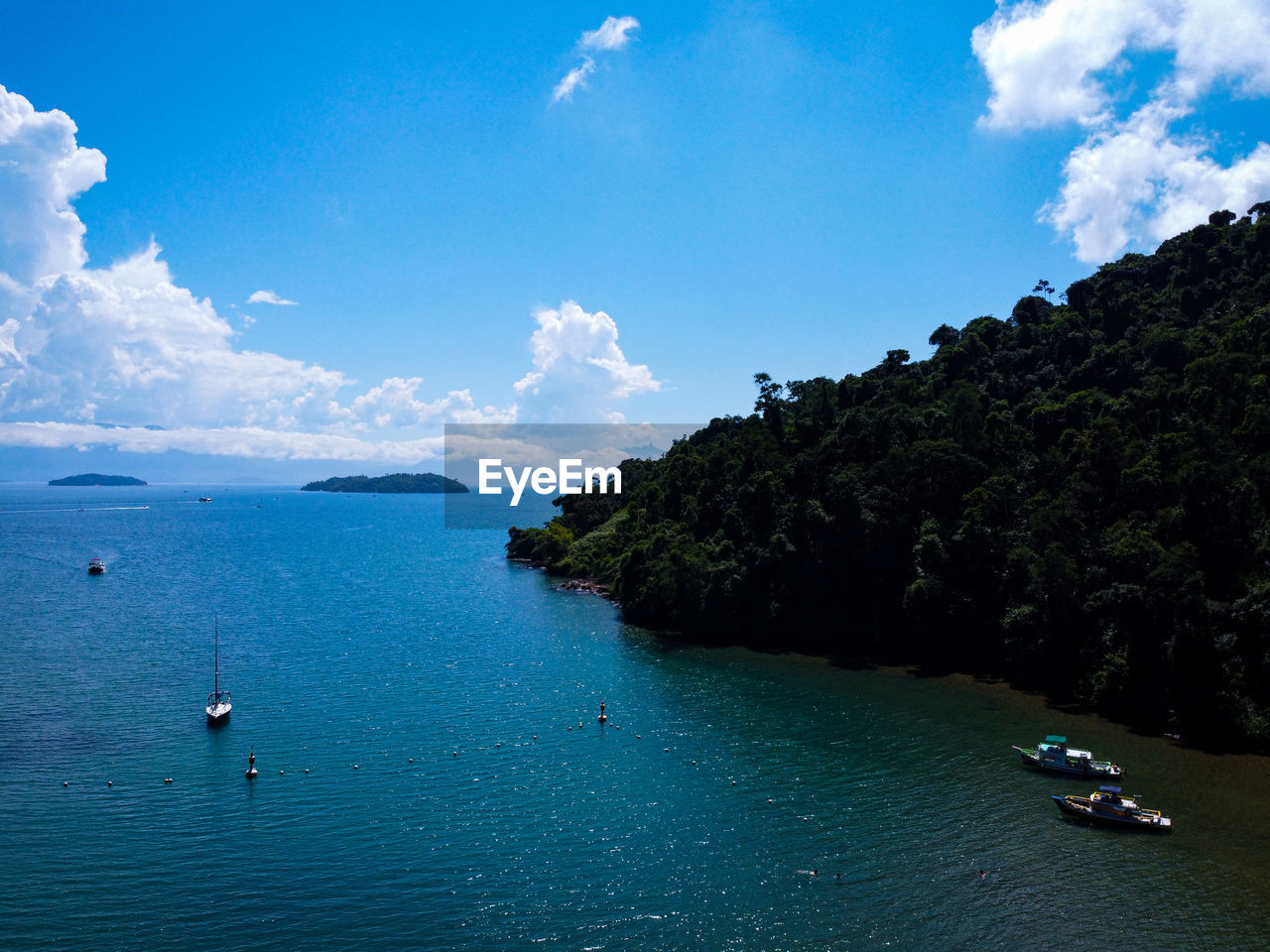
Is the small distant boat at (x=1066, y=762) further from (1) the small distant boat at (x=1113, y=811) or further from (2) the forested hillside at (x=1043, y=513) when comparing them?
(2) the forested hillside at (x=1043, y=513)

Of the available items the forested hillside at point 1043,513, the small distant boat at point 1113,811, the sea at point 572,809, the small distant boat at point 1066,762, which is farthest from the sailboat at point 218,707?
the small distant boat at point 1066,762

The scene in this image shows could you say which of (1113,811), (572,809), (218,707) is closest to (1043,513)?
(1113,811)

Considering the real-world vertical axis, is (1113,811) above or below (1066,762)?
below

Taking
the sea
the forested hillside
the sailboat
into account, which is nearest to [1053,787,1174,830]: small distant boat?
the sea

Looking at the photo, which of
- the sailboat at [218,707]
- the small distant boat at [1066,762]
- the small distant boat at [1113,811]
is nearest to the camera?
the small distant boat at [1113,811]

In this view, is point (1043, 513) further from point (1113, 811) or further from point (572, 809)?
point (572, 809)

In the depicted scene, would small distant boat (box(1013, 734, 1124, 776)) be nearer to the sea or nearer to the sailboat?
the sea

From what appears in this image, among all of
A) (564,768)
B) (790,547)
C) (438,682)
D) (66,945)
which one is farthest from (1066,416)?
(66,945)
